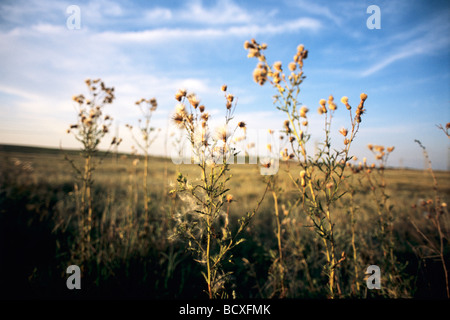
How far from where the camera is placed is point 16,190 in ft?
18.1

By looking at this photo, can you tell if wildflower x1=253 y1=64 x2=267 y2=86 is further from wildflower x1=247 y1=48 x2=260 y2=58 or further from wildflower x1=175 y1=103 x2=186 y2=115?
wildflower x1=175 y1=103 x2=186 y2=115

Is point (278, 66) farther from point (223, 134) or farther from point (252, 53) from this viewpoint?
point (223, 134)

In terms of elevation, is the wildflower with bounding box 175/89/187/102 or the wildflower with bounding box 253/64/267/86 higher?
the wildflower with bounding box 253/64/267/86

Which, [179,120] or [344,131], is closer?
[179,120]

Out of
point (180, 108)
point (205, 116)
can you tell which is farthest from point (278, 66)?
point (180, 108)

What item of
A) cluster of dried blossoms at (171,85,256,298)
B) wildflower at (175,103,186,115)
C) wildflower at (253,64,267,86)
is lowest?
cluster of dried blossoms at (171,85,256,298)

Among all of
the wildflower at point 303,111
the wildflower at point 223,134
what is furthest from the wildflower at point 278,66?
the wildflower at point 223,134

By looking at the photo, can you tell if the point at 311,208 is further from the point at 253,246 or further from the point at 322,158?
the point at 253,246

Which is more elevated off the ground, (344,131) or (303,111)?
(303,111)

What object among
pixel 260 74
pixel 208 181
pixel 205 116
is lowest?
pixel 208 181

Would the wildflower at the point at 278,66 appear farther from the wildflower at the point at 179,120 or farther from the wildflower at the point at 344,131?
the wildflower at the point at 179,120

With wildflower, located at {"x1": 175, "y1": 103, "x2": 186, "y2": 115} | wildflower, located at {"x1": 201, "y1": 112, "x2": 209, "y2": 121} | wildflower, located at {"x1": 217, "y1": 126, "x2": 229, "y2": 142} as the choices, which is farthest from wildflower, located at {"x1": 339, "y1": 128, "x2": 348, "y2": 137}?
wildflower, located at {"x1": 175, "y1": 103, "x2": 186, "y2": 115}
